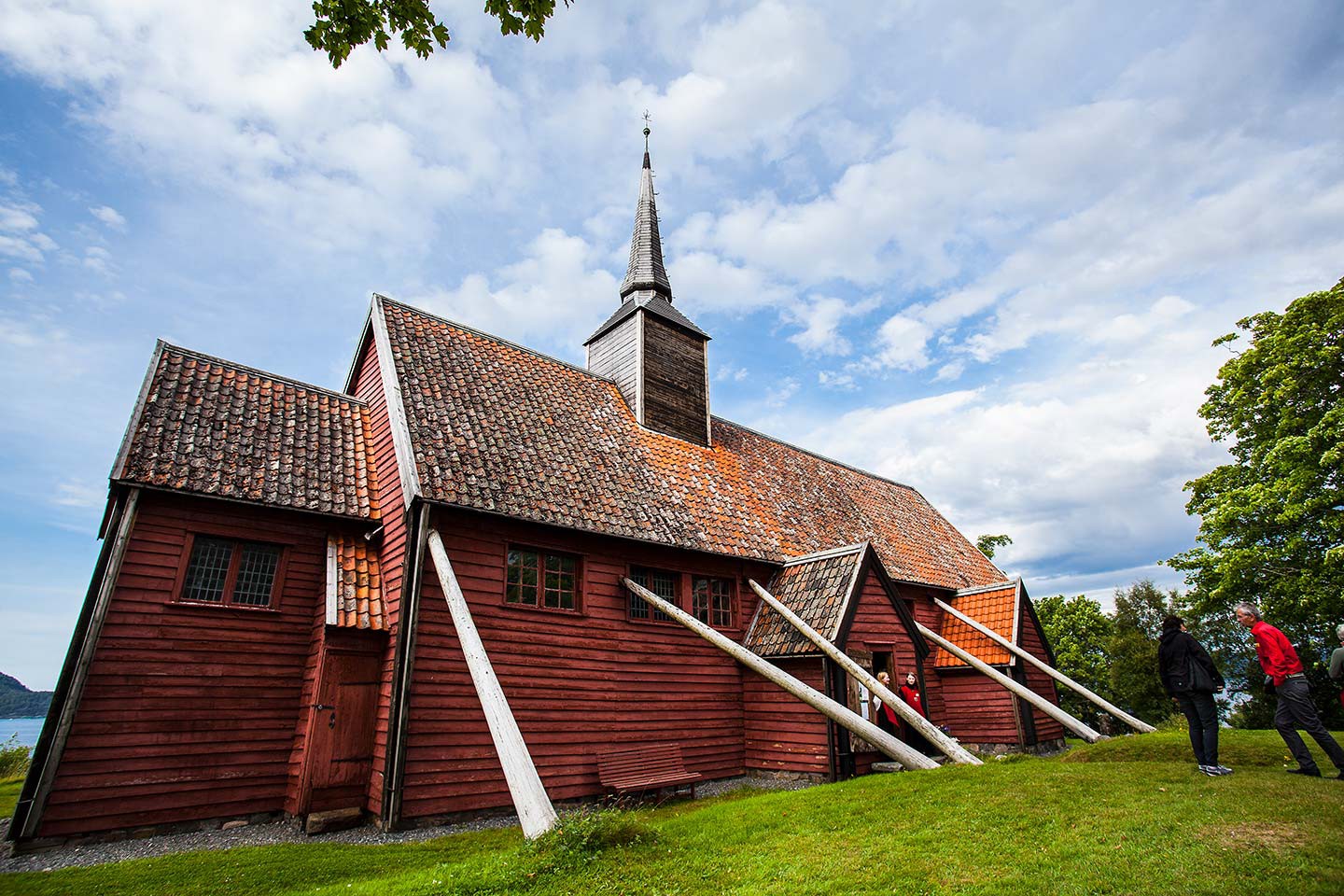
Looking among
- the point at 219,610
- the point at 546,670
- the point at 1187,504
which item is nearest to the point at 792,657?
the point at 546,670

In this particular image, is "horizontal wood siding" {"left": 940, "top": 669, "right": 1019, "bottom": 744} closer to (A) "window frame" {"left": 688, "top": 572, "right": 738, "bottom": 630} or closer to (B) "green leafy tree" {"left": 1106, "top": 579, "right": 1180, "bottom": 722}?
(A) "window frame" {"left": 688, "top": 572, "right": 738, "bottom": 630}

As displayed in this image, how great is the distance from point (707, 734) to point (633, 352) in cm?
969

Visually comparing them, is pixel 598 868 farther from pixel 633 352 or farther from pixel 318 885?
pixel 633 352

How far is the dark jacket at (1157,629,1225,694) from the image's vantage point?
8242 millimetres

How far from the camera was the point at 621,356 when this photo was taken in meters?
18.6

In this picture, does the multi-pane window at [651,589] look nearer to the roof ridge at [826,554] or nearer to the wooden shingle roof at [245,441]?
the roof ridge at [826,554]

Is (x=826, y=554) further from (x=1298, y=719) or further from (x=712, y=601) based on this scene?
(x=1298, y=719)

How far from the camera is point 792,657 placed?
13.0 meters

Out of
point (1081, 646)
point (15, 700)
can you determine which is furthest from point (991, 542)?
point (15, 700)

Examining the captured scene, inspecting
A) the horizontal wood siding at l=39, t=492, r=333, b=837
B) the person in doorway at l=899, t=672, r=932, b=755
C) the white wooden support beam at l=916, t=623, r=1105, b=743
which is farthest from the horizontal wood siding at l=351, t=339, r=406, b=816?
the white wooden support beam at l=916, t=623, r=1105, b=743

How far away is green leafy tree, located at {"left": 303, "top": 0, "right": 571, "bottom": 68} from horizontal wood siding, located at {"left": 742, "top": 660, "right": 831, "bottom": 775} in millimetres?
11272

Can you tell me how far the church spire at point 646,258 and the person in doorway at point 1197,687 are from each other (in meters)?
15.7

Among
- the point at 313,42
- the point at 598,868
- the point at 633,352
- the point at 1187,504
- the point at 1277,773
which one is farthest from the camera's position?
the point at 1187,504

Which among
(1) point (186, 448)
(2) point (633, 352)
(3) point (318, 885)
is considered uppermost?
(2) point (633, 352)
